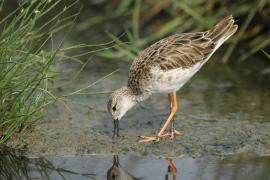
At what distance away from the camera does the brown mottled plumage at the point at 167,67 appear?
7.90 m

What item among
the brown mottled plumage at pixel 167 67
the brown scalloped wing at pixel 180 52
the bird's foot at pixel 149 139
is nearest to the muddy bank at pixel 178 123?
the bird's foot at pixel 149 139

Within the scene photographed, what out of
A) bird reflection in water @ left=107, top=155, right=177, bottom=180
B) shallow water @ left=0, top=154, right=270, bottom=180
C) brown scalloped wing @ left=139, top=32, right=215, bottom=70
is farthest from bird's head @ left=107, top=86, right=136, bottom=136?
bird reflection in water @ left=107, top=155, right=177, bottom=180

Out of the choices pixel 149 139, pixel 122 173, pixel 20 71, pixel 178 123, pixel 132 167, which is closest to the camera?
pixel 122 173

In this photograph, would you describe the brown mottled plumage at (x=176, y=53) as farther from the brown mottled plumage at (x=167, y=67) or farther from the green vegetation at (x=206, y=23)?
the green vegetation at (x=206, y=23)

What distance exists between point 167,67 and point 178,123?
0.89 meters

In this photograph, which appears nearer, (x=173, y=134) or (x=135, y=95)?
(x=173, y=134)

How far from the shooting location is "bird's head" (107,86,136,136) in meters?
7.88

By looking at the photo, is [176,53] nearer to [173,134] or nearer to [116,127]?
[173,134]

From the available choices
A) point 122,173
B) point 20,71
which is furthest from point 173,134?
point 20,71

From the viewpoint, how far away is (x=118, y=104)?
789 cm

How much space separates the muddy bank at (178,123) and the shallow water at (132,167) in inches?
7.0

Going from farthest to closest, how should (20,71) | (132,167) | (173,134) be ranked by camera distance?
1. (173,134)
2. (20,71)
3. (132,167)

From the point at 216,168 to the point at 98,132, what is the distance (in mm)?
1738

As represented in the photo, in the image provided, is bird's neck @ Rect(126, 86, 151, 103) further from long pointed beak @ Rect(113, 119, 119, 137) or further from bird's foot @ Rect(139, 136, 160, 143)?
bird's foot @ Rect(139, 136, 160, 143)
